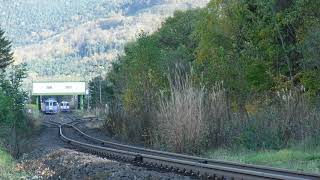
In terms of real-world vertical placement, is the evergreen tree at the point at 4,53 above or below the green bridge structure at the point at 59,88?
above

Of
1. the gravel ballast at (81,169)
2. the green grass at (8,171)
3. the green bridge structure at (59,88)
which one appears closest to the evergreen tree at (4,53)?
the green bridge structure at (59,88)

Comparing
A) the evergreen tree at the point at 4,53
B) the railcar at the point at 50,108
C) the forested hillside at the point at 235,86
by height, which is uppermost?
the evergreen tree at the point at 4,53

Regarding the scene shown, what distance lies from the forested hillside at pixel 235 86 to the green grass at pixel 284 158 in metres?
1.18

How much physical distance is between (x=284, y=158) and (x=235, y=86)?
11.8 meters

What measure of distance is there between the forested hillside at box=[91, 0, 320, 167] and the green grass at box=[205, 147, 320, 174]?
46.3 inches

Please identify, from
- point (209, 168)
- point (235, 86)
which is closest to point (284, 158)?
point (209, 168)

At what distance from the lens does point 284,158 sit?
52.6ft

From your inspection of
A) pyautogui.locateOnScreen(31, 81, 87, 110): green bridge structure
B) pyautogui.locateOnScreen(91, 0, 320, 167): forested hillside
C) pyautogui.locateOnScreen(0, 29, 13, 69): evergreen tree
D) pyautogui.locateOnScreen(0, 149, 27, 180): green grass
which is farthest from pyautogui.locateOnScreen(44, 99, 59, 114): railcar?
pyautogui.locateOnScreen(0, 149, 27, 180): green grass

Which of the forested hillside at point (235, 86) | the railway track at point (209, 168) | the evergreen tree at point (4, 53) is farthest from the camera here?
the evergreen tree at point (4, 53)

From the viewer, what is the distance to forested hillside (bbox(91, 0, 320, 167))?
65.6 ft

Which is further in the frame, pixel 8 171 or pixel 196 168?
pixel 8 171

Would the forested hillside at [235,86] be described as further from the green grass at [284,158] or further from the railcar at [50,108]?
the railcar at [50,108]

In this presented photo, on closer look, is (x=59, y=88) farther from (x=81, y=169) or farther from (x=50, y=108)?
(x=81, y=169)

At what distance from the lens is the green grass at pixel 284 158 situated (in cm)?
1437
